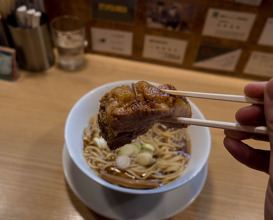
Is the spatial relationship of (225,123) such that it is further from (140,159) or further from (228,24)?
(228,24)

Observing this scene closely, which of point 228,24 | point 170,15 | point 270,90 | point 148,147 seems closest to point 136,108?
point 270,90

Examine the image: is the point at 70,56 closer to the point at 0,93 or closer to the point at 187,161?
the point at 0,93

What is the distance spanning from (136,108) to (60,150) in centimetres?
80

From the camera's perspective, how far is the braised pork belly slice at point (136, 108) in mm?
918

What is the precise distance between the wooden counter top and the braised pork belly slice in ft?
1.86

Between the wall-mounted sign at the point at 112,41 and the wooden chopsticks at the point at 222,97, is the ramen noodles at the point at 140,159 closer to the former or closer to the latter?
the wooden chopsticks at the point at 222,97

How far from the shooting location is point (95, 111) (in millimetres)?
1531

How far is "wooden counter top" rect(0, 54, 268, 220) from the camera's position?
A: 4.10 feet

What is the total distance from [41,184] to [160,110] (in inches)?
34.1

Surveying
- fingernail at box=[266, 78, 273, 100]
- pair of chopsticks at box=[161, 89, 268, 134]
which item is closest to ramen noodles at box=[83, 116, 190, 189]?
pair of chopsticks at box=[161, 89, 268, 134]

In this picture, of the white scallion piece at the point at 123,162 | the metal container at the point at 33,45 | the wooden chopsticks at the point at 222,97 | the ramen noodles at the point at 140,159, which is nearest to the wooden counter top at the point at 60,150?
the metal container at the point at 33,45

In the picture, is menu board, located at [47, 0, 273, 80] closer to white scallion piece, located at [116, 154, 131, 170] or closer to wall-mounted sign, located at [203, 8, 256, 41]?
wall-mounted sign, located at [203, 8, 256, 41]

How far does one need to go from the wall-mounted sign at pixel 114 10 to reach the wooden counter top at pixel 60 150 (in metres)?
0.42

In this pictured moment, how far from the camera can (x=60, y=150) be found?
1487 millimetres
